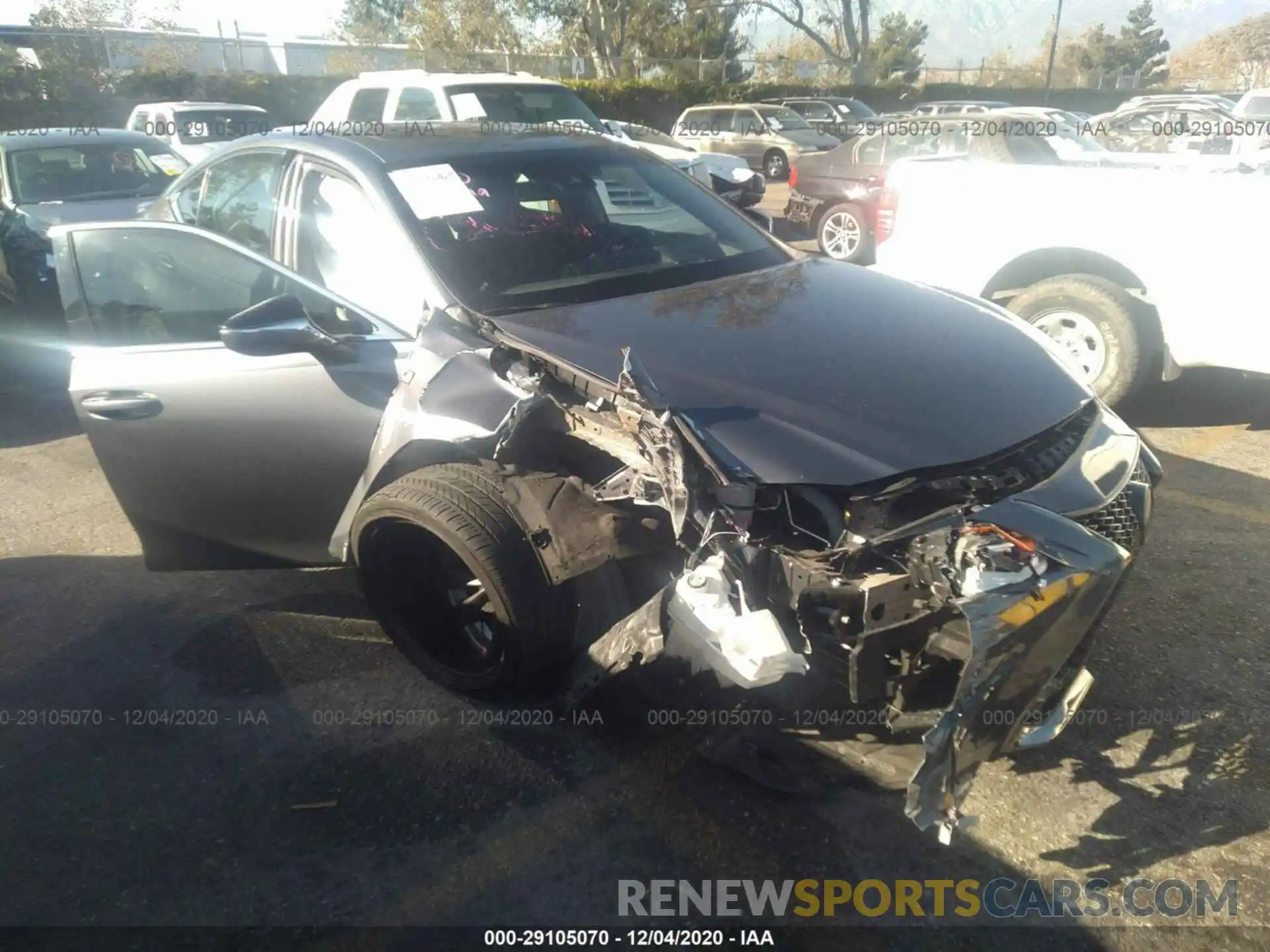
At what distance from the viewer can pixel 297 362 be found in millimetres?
3139

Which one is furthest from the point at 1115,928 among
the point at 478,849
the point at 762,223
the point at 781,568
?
the point at 762,223

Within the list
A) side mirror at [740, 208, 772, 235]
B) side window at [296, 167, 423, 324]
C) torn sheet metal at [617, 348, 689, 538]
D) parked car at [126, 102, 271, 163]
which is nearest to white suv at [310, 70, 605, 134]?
parked car at [126, 102, 271, 163]

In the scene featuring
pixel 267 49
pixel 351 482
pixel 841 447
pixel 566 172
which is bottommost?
pixel 351 482

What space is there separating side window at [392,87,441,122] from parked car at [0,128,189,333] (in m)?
2.37

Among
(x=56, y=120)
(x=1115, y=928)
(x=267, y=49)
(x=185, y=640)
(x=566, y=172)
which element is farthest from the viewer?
(x=267, y=49)

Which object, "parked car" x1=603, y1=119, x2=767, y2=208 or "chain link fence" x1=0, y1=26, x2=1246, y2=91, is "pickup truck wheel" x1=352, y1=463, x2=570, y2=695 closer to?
"parked car" x1=603, y1=119, x2=767, y2=208

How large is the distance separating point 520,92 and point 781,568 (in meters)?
9.60

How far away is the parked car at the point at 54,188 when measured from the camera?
7.58 m

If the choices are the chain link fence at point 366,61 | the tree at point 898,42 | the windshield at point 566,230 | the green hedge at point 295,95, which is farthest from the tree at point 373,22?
the windshield at point 566,230

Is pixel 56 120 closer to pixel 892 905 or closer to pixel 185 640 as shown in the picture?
pixel 185 640

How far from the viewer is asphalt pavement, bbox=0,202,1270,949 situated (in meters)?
2.43

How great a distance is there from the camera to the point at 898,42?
5200 centimetres

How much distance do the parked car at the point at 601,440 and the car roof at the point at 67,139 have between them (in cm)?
598

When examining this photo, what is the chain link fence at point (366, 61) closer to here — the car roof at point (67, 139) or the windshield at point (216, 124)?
the windshield at point (216, 124)
